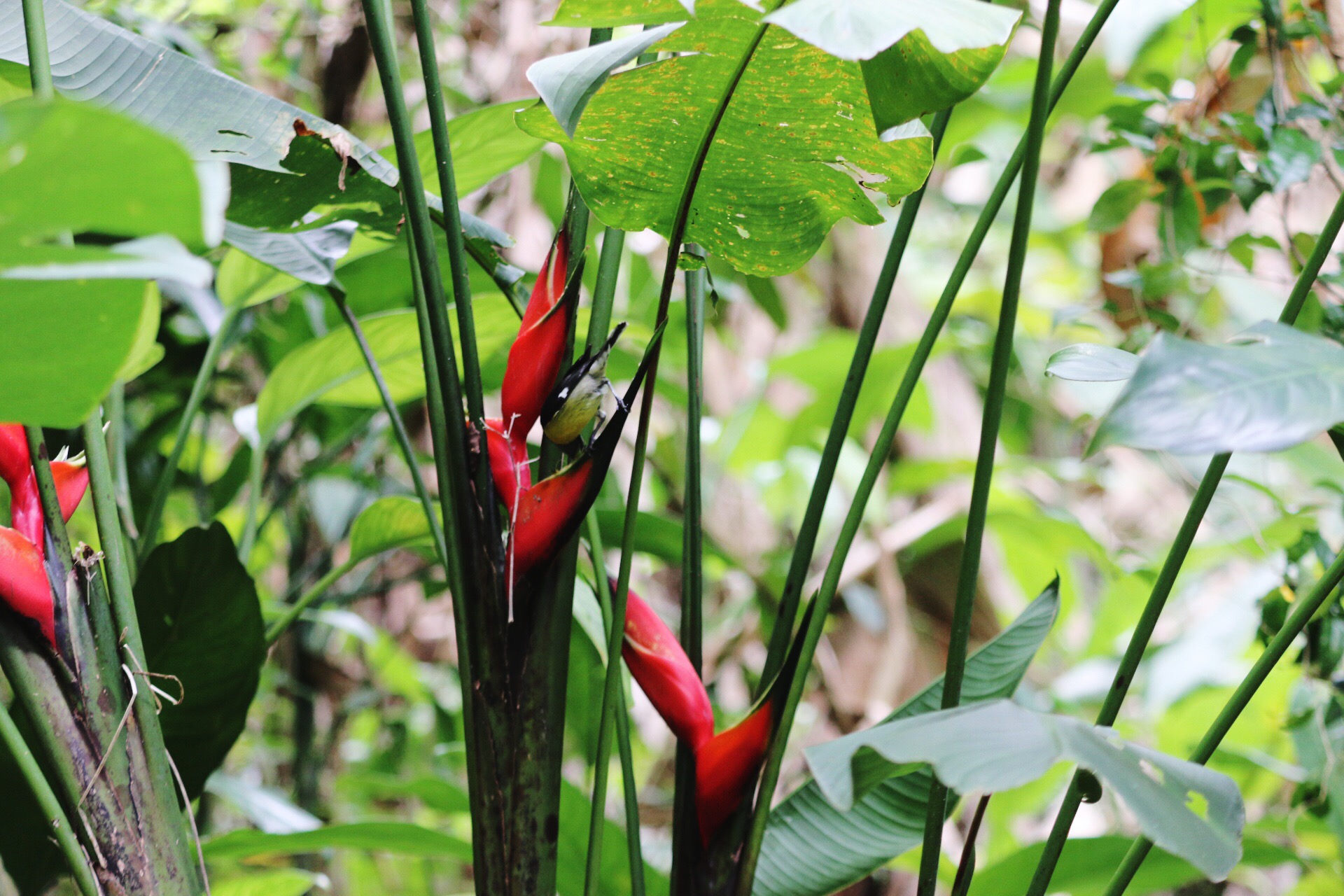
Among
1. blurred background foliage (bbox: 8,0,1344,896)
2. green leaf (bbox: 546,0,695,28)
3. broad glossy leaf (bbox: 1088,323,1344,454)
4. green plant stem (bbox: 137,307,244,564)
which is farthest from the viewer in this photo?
blurred background foliage (bbox: 8,0,1344,896)

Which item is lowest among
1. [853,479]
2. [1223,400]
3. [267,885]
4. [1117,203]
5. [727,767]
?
[853,479]

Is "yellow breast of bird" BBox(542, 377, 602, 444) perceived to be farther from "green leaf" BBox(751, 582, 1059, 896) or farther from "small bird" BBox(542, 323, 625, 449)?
"green leaf" BBox(751, 582, 1059, 896)

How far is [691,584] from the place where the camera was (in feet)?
1.52

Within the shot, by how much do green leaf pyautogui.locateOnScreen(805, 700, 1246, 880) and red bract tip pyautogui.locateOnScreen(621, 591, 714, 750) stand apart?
11 cm

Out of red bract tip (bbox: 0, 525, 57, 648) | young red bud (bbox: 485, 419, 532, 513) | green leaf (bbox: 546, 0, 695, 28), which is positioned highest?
green leaf (bbox: 546, 0, 695, 28)

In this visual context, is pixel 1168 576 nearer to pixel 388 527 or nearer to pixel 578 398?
pixel 578 398

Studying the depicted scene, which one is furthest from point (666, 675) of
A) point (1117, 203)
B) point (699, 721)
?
point (1117, 203)

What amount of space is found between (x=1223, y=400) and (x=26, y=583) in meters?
0.42

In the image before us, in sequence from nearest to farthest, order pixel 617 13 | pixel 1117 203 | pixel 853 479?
1. pixel 617 13
2. pixel 1117 203
3. pixel 853 479

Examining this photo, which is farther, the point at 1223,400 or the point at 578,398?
the point at 578,398

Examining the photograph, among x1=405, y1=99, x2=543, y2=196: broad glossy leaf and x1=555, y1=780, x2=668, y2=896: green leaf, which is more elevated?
x1=405, y1=99, x2=543, y2=196: broad glossy leaf

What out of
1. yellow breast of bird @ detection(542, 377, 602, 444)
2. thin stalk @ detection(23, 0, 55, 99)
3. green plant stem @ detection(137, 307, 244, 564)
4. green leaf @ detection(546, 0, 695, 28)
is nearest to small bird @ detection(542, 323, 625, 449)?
yellow breast of bird @ detection(542, 377, 602, 444)

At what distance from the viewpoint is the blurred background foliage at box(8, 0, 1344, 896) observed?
2.41 ft

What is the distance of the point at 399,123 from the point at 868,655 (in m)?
1.20
